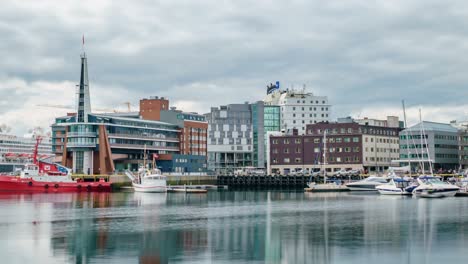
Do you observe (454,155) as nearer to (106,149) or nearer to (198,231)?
(106,149)

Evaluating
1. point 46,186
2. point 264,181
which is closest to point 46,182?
point 46,186

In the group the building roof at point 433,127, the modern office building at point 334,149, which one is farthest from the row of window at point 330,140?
the building roof at point 433,127

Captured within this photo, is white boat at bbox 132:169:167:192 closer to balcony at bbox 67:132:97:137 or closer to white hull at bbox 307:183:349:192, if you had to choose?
balcony at bbox 67:132:97:137

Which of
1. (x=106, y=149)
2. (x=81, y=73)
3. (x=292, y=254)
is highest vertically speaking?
(x=81, y=73)

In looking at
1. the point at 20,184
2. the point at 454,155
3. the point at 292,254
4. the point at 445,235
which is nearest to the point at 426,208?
the point at 445,235

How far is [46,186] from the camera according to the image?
146625mm

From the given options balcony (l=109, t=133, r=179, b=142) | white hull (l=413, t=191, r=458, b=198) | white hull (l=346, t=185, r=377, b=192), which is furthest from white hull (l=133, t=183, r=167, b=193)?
white hull (l=413, t=191, r=458, b=198)

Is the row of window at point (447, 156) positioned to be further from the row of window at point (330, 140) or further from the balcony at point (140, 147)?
the balcony at point (140, 147)

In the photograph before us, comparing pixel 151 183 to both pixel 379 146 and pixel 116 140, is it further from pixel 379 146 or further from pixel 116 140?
pixel 379 146

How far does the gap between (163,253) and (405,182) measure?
97454 mm

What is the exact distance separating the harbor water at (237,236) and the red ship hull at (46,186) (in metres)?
66.6

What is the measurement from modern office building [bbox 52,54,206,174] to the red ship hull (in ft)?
44.5

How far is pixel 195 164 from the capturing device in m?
192

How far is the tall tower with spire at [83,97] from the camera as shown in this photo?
168250 mm
